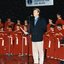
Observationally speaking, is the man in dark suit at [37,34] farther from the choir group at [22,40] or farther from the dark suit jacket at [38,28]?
the choir group at [22,40]

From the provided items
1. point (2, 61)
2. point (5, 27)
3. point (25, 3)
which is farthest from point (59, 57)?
point (25, 3)

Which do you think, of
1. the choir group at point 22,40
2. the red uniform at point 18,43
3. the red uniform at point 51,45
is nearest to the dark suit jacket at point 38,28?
the choir group at point 22,40

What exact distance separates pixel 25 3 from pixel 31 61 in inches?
219

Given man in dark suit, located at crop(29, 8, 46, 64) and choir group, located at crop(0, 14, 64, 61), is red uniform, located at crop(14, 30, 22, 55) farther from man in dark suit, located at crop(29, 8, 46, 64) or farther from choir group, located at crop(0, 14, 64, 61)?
man in dark suit, located at crop(29, 8, 46, 64)

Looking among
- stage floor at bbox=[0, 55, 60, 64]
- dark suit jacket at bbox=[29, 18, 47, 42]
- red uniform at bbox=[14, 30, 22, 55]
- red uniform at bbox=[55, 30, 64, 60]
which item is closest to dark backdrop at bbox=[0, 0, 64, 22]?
red uniform at bbox=[14, 30, 22, 55]

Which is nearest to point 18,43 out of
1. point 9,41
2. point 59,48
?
point 9,41

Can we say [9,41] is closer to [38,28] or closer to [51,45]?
[51,45]

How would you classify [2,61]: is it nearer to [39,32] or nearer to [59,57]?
[59,57]

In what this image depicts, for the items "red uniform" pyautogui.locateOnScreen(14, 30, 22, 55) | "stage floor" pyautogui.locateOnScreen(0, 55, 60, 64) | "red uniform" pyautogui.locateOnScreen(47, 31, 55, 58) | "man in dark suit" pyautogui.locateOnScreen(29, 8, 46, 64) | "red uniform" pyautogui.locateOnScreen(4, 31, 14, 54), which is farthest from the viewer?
"red uniform" pyautogui.locateOnScreen(4, 31, 14, 54)

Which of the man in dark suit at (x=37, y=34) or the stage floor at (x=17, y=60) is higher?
the man in dark suit at (x=37, y=34)

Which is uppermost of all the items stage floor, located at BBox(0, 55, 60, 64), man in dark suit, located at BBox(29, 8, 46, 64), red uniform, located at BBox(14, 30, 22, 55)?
man in dark suit, located at BBox(29, 8, 46, 64)

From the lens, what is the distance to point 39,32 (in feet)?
35.8

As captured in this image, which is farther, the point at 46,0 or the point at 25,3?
the point at 25,3

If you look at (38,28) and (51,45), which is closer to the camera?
(38,28)
